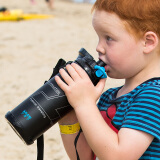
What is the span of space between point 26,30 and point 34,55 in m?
2.02

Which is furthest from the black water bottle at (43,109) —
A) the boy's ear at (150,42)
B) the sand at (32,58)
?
the sand at (32,58)

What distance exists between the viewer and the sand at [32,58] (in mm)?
3708

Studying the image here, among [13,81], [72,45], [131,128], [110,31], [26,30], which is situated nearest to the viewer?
[131,128]

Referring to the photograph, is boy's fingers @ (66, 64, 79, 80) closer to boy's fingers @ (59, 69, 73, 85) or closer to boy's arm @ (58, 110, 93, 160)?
boy's fingers @ (59, 69, 73, 85)

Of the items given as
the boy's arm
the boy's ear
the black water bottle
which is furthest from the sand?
the boy's ear

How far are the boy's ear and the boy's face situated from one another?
0.02m

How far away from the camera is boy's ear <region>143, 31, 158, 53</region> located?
5.59ft

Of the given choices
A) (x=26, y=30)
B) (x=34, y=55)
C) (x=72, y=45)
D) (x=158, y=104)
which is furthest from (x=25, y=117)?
(x=26, y=30)

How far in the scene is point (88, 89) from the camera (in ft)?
5.65

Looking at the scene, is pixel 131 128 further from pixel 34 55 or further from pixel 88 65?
pixel 34 55

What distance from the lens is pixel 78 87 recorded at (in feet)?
5.63

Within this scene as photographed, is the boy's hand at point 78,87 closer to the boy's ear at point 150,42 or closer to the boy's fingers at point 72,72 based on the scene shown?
A: the boy's fingers at point 72,72

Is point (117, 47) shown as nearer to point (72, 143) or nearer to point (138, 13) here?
point (138, 13)

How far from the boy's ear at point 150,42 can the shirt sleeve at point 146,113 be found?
0.19m
